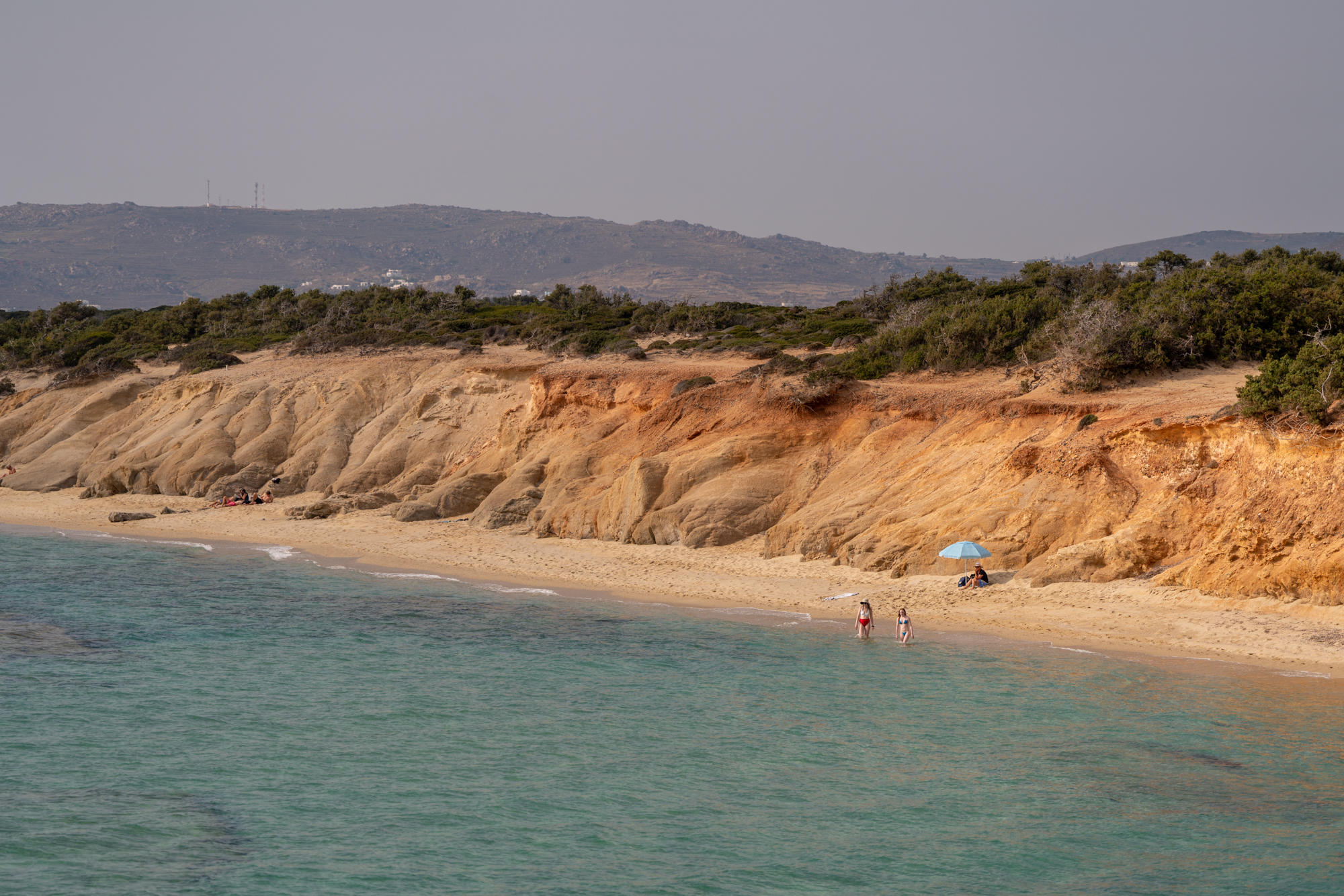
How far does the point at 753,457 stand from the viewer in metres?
29.4

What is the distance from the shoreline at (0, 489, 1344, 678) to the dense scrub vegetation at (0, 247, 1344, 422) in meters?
4.54

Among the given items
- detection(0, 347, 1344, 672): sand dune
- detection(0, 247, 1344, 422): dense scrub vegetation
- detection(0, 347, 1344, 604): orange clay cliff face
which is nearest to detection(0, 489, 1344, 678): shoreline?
detection(0, 347, 1344, 672): sand dune

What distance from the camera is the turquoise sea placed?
36.2 feet

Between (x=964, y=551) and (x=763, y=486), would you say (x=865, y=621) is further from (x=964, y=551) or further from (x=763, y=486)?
(x=763, y=486)

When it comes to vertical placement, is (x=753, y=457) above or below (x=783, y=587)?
above

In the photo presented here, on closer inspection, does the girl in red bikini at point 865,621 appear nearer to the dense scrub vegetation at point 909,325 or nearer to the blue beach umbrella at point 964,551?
the blue beach umbrella at point 964,551

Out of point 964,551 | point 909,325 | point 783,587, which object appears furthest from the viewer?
point 909,325

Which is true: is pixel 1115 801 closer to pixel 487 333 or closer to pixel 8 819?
pixel 8 819

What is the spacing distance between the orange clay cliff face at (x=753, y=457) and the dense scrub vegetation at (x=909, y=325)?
95 cm

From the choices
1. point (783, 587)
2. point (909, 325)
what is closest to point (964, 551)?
point (783, 587)

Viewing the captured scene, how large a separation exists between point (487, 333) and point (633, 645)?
30648 mm

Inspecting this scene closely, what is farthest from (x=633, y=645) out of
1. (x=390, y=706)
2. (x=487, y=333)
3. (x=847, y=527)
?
(x=487, y=333)

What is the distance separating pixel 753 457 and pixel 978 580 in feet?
28.1

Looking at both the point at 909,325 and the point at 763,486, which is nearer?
the point at 763,486
